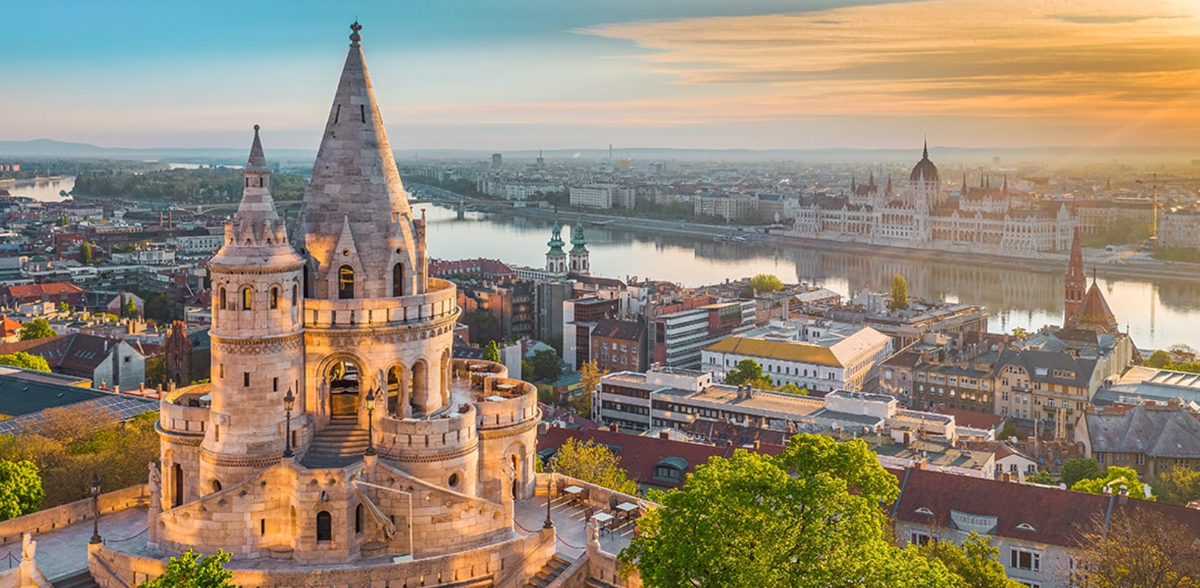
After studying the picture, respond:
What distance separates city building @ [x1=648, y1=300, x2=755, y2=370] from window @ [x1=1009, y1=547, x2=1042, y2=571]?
29.8 meters

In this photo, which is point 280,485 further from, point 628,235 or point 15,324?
point 628,235

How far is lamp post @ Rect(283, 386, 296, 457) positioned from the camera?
1714 cm

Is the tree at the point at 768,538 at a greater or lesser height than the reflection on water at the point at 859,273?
greater

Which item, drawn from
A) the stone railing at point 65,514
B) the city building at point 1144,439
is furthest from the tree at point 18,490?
the city building at point 1144,439

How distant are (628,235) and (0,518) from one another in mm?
127281

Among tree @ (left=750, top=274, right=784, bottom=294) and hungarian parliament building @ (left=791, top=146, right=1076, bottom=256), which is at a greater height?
hungarian parliament building @ (left=791, top=146, right=1076, bottom=256)

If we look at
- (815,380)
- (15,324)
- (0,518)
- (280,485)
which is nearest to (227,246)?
(280,485)

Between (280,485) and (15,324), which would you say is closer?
→ (280,485)

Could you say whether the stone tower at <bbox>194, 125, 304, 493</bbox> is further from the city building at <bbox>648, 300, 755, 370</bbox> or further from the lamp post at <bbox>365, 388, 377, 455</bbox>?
the city building at <bbox>648, 300, 755, 370</bbox>

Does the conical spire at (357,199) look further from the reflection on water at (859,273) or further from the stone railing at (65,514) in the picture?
the reflection on water at (859,273)

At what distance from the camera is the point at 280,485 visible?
1717cm

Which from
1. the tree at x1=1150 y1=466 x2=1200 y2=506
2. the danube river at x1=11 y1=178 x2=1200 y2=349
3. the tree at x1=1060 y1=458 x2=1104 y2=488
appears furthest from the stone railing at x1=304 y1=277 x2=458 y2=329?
the danube river at x1=11 y1=178 x2=1200 y2=349

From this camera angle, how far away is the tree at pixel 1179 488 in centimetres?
2980

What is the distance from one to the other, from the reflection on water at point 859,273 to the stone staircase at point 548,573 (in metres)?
55.2
